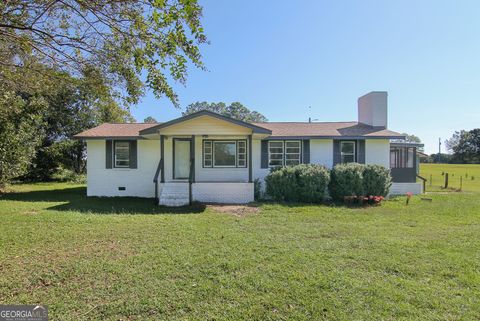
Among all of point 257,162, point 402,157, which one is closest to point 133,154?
point 257,162

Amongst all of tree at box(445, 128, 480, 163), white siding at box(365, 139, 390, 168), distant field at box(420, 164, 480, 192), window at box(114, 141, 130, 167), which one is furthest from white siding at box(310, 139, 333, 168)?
tree at box(445, 128, 480, 163)

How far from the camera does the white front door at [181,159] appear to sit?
13688mm

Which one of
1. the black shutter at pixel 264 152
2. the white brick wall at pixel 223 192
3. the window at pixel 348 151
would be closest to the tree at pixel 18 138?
the white brick wall at pixel 223 192

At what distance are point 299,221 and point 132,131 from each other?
9.89 meters

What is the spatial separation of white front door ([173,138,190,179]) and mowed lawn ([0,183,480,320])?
5240 millimetres

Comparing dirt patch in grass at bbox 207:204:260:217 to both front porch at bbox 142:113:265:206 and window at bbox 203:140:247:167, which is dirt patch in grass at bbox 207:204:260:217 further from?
window at bbox 203:140:247:167

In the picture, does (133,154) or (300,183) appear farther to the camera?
(133,154)

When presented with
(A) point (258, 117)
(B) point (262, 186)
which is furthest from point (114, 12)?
(A) point (258, 117)

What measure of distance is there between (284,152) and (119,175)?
26.2ft

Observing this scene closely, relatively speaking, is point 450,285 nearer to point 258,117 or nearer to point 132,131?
point 132,131

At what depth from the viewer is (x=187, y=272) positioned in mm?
4480

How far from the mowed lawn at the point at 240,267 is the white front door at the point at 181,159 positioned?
5.24 meters

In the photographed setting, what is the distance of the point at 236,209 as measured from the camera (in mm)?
10406

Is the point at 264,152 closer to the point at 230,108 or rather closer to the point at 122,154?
the point at 122,154
